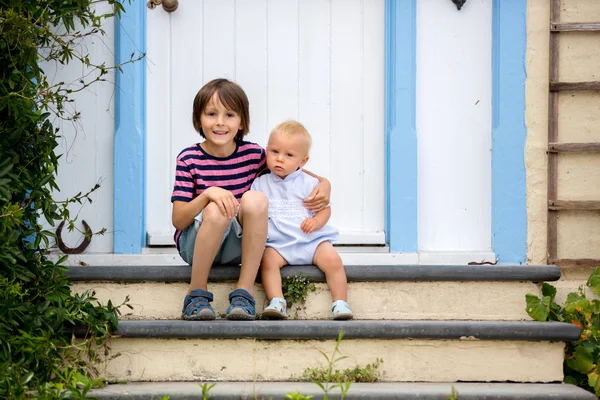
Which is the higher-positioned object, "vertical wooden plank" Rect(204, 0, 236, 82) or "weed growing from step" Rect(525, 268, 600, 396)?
"vertical wooden plank" Rect(204, 0, 236, 82)

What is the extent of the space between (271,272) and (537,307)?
1.03m

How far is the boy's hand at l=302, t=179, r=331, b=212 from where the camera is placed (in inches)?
140

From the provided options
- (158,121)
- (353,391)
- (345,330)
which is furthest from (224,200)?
(158,121)

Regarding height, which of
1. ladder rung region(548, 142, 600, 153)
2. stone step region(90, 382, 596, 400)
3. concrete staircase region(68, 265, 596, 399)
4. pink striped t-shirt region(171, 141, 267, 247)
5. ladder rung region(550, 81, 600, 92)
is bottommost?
stone step region(90, 382, 596, 400)

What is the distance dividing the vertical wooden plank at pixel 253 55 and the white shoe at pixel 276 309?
1435 mm

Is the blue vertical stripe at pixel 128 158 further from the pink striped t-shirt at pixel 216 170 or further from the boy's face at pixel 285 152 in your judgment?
the boy's face at pixel 285 152

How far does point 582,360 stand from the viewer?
351 centimetres

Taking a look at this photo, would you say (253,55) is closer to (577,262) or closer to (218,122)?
(218,122)

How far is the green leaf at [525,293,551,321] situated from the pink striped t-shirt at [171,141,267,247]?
1197 mm

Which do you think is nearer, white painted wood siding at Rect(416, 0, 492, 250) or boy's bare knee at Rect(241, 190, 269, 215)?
boy's bare knee at Rect(241, 190, 269, 215)

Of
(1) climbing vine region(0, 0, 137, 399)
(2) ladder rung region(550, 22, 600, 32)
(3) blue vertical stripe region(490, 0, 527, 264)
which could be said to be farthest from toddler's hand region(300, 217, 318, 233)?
(2) ladder rung region(550, 22, 600, 32)

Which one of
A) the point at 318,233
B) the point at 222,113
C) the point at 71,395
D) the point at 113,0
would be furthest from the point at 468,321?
the point at 113,0

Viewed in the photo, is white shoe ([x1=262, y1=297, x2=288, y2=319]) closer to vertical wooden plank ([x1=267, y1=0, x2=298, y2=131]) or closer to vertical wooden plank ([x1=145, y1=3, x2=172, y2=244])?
vertical wooden plank ([x1=145, y1=3, x2=172, y2=244])

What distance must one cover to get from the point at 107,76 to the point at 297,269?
5.33 ft
